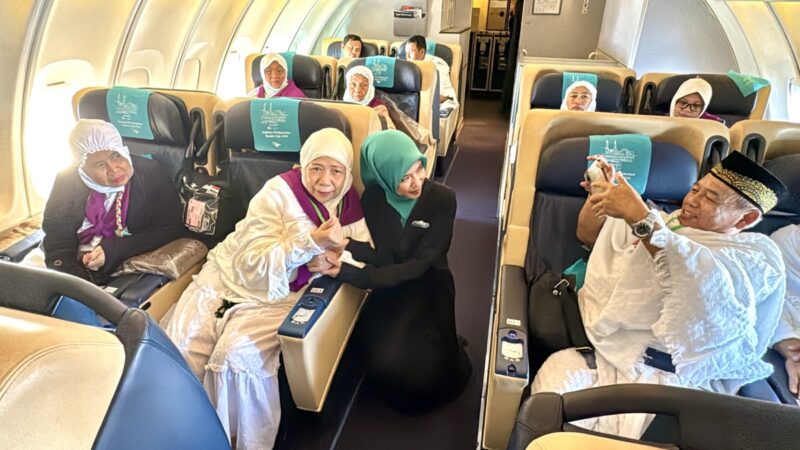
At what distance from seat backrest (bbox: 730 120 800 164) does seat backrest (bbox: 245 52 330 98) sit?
11.8 feet

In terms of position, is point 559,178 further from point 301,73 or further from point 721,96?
point 301,73

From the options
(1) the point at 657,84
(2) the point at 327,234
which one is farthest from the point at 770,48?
(2) the point at 327,234

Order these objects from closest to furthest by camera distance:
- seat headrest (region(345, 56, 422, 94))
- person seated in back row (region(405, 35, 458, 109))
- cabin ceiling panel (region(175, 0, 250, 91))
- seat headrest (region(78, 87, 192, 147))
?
seat headrest (region(78, 87, 192, 147)), seat headrest (region(345, 56, 422, 94)), cabin ceiling panel (region(175, 0, 250, 91)), person seated in back row (region(405, 35, 458, 109))

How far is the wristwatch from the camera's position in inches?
49.1

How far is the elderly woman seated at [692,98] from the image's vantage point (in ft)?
10.3

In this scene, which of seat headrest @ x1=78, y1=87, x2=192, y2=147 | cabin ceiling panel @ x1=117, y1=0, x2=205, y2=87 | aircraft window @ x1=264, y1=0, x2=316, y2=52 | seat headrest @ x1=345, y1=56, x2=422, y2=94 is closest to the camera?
seat headrest @ x1=78, y1=87, x2=192, y2=147

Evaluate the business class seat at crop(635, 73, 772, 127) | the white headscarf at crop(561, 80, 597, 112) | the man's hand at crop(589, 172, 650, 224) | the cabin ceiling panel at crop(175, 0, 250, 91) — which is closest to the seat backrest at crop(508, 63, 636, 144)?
the business class seat at crop(635, 73, 772, 127)

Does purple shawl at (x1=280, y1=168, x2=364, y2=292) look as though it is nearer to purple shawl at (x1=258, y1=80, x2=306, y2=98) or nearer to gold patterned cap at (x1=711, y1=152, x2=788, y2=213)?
gold patterned cap at (x1=711, y1=152, x2=788, y2=213)

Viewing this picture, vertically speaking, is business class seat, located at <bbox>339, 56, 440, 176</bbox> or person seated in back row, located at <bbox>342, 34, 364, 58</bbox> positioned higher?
person seated in back row, located at <bbox>342, 34, 364, 58</bbox>

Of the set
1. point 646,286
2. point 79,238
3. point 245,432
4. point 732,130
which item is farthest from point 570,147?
point 79,238

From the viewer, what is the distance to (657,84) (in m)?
3.65

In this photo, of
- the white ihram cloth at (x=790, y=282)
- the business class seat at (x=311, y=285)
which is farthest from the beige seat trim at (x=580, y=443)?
the white ihram cloth at (x=790, y=282)

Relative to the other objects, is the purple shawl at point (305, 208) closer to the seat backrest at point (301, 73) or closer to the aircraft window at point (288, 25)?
the seat backrest at point (301, 73)

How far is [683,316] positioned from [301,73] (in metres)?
3.97
